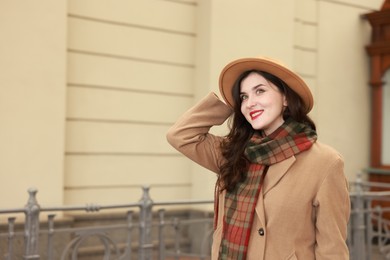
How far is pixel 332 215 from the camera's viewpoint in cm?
209

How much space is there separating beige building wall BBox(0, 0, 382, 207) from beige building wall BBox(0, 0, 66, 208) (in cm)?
1

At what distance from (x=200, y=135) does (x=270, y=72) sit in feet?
1.39

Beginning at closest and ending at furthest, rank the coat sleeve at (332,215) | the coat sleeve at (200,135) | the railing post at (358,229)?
the coat sleeve at (332,215), the coat sleeve at (200,135), the railing post at (358,229)

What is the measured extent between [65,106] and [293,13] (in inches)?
142

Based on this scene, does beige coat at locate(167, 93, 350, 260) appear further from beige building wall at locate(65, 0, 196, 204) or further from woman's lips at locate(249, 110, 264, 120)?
beige building wall at locate(65, 0, 196, 204)

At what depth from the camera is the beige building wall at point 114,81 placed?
5906 mm

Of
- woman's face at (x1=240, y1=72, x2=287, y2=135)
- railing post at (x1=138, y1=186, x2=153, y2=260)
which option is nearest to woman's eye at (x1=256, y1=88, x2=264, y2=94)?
woman's face at (x1=240, y1=72, x2=287, y2=135)

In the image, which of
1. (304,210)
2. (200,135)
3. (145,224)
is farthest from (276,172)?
(145,224)

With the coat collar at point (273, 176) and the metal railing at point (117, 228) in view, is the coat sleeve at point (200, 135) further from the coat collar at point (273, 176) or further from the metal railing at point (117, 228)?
the metal railing at point (117, 228)

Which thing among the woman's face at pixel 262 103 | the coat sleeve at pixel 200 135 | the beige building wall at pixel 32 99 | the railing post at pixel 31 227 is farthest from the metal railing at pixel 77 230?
the woman's face at pixel 262 103

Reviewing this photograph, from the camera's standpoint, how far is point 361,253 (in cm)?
630

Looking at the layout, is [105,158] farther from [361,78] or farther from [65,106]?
[361,78]

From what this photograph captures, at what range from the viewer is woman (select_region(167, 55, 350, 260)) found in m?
2.11

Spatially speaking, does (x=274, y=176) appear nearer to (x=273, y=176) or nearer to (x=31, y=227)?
(x=273, y=176)
